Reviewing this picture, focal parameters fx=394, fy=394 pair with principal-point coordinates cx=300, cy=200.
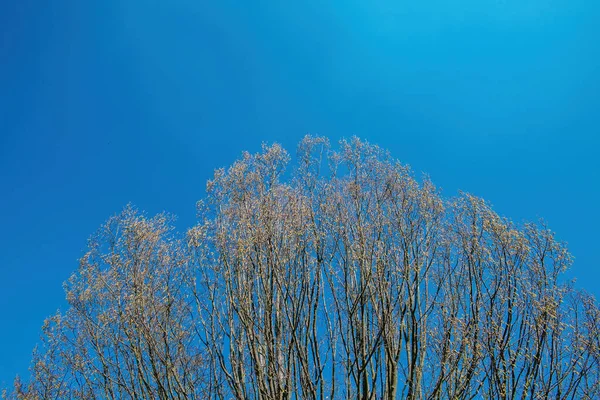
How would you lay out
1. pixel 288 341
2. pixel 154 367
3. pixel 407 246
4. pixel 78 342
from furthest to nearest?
pixel 78 342
pixel 407 246
pixel 288 341
pixel 154 367

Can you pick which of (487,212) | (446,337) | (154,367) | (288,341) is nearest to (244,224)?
(288,341)

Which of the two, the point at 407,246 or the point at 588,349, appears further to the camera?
the point at 407,246

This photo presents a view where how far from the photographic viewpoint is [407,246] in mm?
9172

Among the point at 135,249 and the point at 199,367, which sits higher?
the point at 135,249

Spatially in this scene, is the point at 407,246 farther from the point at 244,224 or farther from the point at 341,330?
the point at 244,224

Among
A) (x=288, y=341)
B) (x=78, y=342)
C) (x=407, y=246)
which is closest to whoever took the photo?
(x=288, y=341)

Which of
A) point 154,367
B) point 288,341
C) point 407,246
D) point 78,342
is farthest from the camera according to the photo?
point 78,342

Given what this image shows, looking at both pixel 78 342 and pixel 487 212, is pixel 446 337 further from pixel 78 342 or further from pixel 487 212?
pixel 78 342

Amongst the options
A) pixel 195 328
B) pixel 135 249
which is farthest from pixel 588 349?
pixel 135 249

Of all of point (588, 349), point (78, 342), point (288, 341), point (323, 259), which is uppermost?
point (323, 259)

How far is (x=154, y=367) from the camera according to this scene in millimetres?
7660

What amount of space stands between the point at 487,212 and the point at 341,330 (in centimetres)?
420

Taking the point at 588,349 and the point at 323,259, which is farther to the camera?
the point at 323,259

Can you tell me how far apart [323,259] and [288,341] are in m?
2.02
